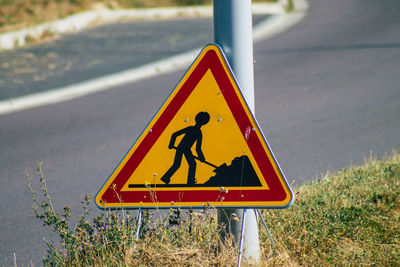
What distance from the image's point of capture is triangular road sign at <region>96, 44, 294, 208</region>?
2.72m

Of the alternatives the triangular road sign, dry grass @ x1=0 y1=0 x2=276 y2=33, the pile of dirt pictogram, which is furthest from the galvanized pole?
dry grass @ x1=0 y1=0 x2=276 y2=33

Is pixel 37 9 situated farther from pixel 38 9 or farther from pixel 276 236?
pixel 276 236

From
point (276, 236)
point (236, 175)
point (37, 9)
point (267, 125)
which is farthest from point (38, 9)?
point (236, 175)

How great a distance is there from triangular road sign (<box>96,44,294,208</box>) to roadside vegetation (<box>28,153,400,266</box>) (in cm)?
14

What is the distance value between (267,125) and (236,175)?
4.37 meters

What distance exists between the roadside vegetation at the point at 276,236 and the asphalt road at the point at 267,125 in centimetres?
105

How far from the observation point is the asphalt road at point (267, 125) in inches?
208

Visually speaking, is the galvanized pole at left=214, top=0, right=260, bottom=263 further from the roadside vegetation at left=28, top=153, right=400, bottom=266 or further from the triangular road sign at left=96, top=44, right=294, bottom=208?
the roadside vegetation at left=28, top=153, right=400, bottom=266

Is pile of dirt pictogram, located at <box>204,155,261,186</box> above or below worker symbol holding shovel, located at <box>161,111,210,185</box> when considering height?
below

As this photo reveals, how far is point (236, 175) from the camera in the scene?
2760 millimetres

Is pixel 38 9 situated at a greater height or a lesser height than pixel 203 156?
greater

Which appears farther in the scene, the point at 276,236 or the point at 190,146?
the point at 276,236

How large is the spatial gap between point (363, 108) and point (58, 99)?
4.92 metres

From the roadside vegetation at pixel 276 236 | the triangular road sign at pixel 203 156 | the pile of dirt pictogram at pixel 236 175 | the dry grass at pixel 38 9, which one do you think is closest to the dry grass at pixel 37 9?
the dry grass at pixel 38 9
